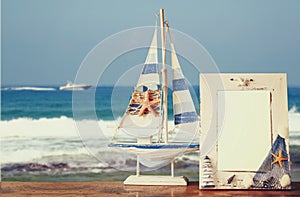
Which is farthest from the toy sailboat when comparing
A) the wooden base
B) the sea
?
the sea

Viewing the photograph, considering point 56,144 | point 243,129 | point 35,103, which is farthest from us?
point 35,103

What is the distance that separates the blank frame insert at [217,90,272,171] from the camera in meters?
1.08

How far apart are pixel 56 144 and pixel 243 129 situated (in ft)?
2.73

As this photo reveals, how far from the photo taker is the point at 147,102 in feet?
3.73

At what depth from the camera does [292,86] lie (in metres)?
1.65

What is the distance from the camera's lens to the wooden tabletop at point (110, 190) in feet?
3.42

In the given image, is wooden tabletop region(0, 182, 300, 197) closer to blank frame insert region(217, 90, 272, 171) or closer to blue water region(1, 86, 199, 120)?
blank frame insert region(217, 90, 272, 171)

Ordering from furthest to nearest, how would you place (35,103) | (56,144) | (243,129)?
(35,103), (56,144), (243,129)

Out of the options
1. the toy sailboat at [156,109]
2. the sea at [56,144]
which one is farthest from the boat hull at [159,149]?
the sea at [56,144]

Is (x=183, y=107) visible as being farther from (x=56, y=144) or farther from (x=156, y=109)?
(x=56, y=144)

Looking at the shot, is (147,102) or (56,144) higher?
(147,102)

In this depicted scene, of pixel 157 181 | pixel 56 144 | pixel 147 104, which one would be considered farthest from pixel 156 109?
pixel 56 144

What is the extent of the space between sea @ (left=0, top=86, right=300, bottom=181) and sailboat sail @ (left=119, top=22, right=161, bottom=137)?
269 millimetres

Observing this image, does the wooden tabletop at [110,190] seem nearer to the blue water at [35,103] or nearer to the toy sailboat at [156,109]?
the toy sailboat at [156,109]
